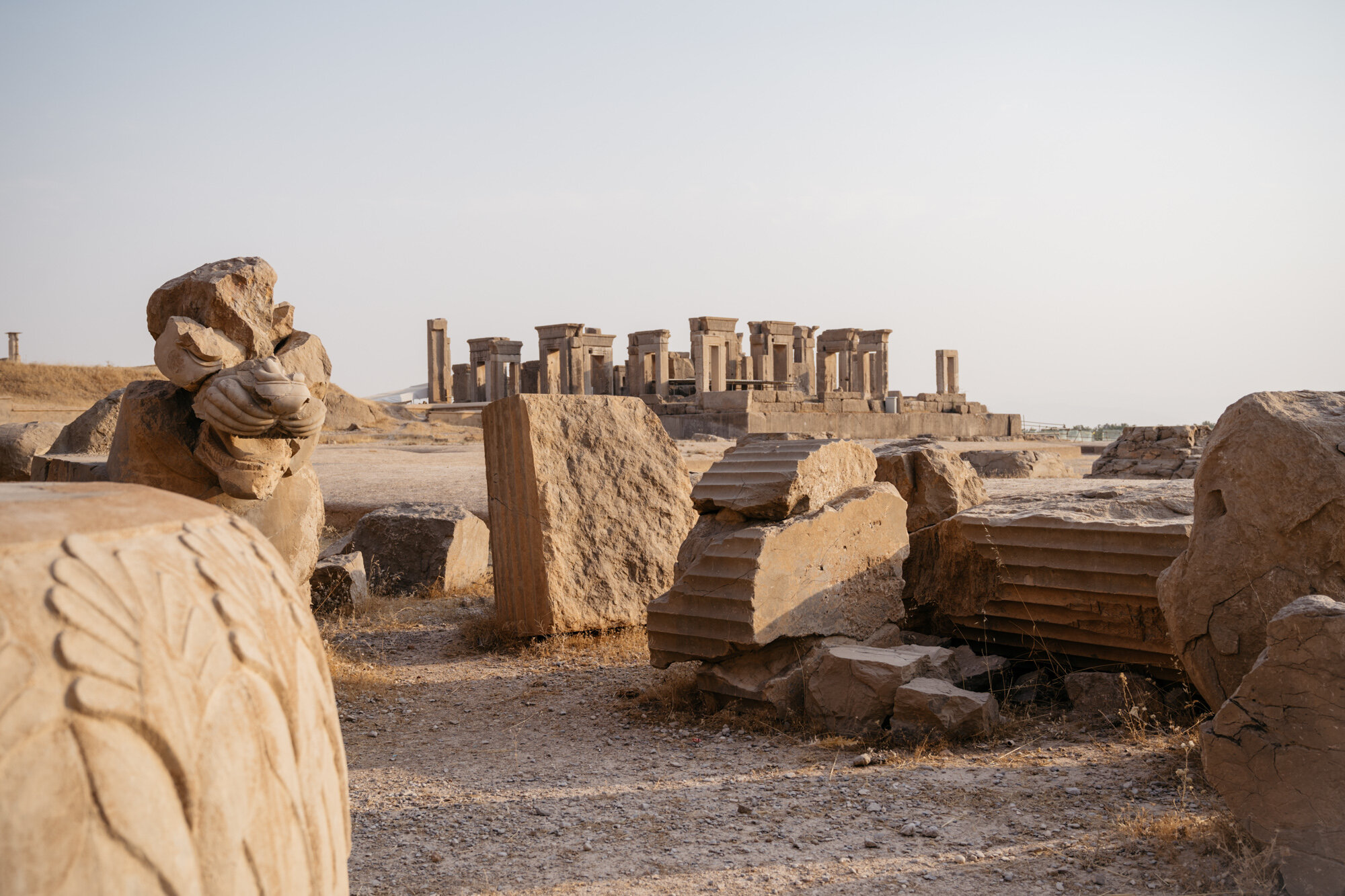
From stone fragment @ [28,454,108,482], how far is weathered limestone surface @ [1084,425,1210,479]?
10935 mm

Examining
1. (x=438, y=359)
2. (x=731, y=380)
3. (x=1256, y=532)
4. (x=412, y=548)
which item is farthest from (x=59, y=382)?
(x=1256, y=532)

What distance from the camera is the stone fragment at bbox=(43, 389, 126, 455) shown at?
6.77 m

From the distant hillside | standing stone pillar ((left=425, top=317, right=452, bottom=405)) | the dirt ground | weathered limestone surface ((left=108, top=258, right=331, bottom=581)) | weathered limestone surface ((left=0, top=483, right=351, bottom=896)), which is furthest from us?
standing stone pillar ((left=425, top=317, right=452, bottom=405))

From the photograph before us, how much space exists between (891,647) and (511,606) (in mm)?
2266

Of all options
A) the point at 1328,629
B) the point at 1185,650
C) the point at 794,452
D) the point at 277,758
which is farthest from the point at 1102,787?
the point at 277,758

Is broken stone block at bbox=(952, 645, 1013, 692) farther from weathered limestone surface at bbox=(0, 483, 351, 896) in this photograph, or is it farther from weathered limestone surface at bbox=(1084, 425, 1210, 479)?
weathered limestone surface at bbox=(1084, 425, 1210, 479)

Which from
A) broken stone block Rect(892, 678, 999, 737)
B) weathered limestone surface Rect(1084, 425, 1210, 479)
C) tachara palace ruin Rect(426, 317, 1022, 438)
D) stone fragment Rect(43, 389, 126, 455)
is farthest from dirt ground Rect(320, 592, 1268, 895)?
tachara palace ruin Rect(426, 317, 1022, 438)

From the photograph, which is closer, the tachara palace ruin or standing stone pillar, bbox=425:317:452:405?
the tachara palace ruin

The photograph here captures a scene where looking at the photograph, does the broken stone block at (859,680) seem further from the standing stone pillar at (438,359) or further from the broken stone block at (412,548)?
the standing stone pillar at (438,359)

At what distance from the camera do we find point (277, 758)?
1156mm

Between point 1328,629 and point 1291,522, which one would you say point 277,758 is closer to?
point 1328,629

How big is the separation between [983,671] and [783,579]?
1017 mm

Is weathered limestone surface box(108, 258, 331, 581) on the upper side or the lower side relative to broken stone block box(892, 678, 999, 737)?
upper

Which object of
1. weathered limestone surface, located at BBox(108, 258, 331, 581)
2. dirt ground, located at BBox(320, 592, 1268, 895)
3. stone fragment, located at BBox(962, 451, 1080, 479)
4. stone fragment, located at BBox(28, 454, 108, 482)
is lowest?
dirt ground, located at BBox(320, 592, 1268, 895)
